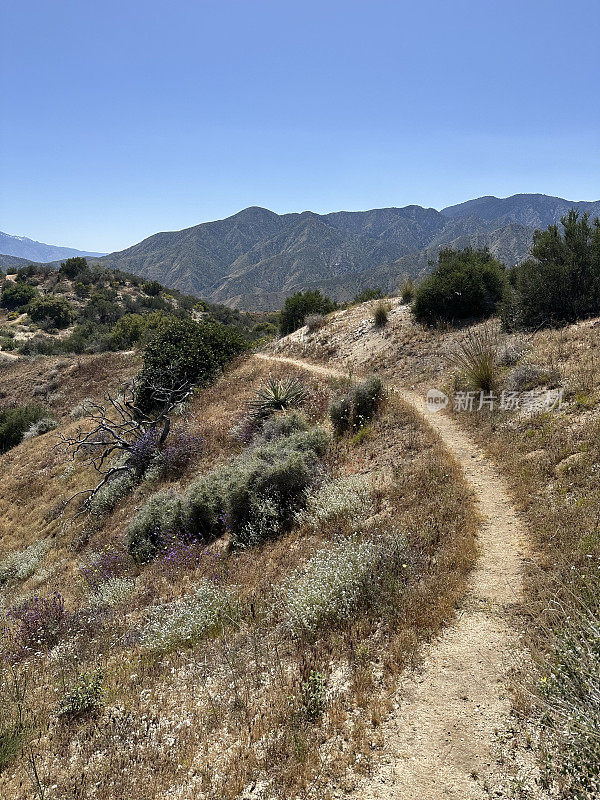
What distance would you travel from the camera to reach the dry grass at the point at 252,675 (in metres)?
3.56

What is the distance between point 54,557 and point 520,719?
1129 cm

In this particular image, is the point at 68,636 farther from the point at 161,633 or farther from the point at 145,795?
the point at 145,795

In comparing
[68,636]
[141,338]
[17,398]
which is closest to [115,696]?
[68,636]

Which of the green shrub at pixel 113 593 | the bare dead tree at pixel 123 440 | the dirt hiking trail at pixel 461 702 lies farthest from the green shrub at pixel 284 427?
the dirt hiking trail at pixel 461 702

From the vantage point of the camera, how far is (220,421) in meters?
13.8

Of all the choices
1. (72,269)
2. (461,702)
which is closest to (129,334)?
(72,269)

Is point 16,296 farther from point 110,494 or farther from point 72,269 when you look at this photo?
point 110,494

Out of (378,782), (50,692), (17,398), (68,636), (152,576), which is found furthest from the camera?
(17,398)

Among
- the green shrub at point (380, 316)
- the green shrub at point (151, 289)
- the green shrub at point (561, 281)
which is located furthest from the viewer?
the green shrub at point (151, 289)

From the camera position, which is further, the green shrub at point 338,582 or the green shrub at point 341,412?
the green shrub at point 341,412

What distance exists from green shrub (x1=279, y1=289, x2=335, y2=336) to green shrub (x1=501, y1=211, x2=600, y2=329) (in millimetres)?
13686

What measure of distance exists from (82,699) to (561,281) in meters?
14.9

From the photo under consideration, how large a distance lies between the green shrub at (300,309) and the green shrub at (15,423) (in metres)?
14.4

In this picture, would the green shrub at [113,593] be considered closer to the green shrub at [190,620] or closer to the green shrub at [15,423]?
the green shrub at [190,620]
